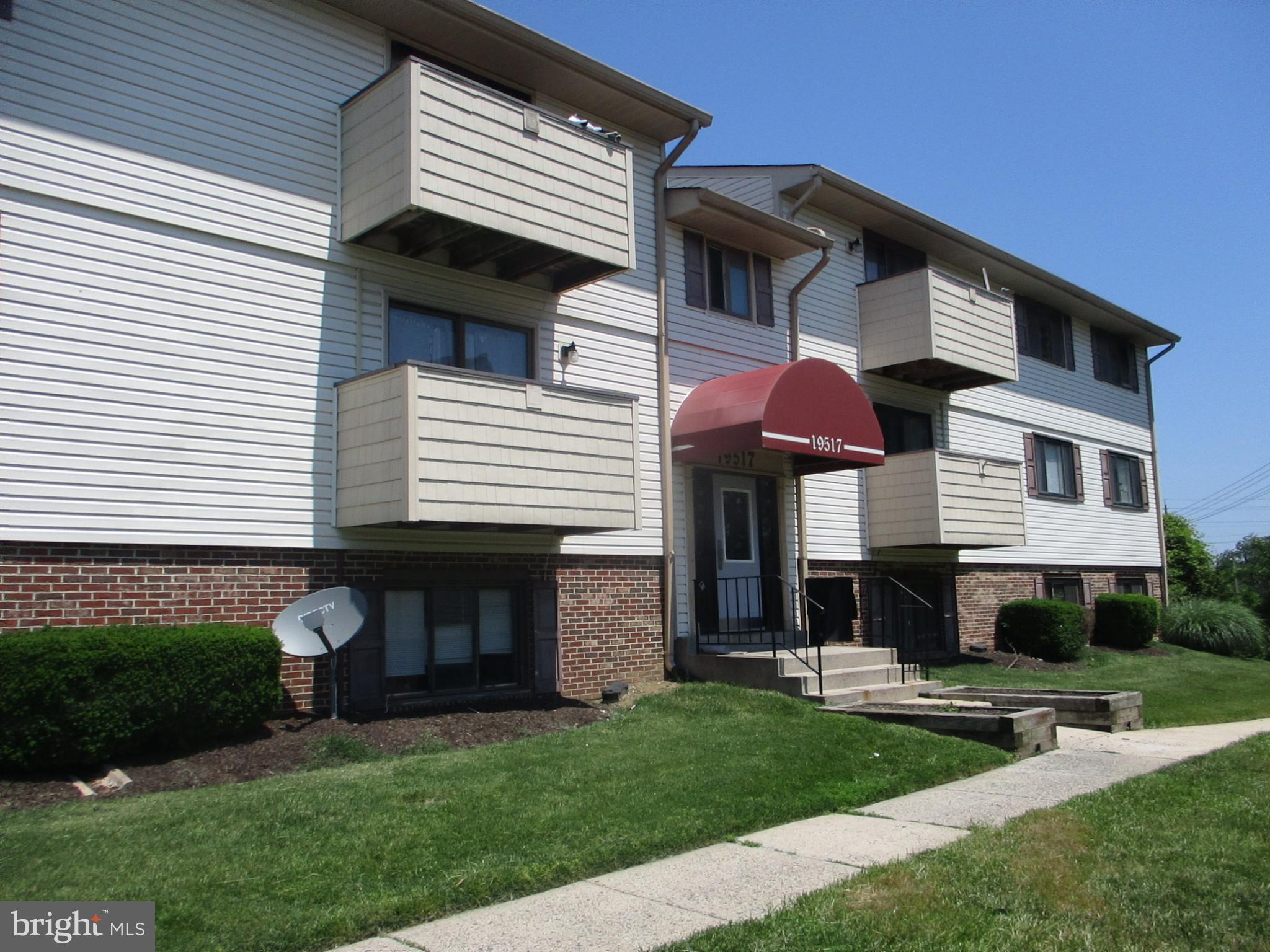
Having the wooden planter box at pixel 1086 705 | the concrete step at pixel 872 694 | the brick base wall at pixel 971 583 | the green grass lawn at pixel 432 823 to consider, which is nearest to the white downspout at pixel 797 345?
the brick base wall at pixel 971 583

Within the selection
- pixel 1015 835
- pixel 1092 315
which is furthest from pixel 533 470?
pixel 1092 315

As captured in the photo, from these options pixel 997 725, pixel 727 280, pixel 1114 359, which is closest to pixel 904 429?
pixel 727 280

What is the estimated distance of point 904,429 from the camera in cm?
1836

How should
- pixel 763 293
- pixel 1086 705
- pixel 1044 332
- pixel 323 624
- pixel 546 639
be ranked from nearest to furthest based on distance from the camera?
pixel 323 624 → pixel 1086 705 → pixel 546 639 → pixel 763 293 → pixel 1044 332

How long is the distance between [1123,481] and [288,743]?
21.4 m

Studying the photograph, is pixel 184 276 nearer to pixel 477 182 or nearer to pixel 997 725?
pixel 477 182

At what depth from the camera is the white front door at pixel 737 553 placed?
14.5 m

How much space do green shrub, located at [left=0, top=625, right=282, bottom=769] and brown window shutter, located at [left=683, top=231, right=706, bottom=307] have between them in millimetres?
7864

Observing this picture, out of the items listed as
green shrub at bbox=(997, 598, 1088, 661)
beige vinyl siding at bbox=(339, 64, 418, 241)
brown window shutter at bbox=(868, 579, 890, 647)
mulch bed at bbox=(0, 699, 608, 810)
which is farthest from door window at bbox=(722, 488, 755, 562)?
green shrub at bbox=(997, 598, 1088, 661)

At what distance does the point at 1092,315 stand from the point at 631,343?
578 inches

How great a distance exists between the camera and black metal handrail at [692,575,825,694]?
14.0 metres

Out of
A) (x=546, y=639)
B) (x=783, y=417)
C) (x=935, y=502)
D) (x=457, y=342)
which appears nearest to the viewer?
(x=457, y=342)

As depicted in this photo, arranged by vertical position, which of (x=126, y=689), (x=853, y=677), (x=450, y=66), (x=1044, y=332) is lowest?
(x=853, y=677)

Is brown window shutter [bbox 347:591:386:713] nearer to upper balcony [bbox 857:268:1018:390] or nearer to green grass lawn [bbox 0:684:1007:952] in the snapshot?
green grass lawn [bbox 0:684:1007:952]
